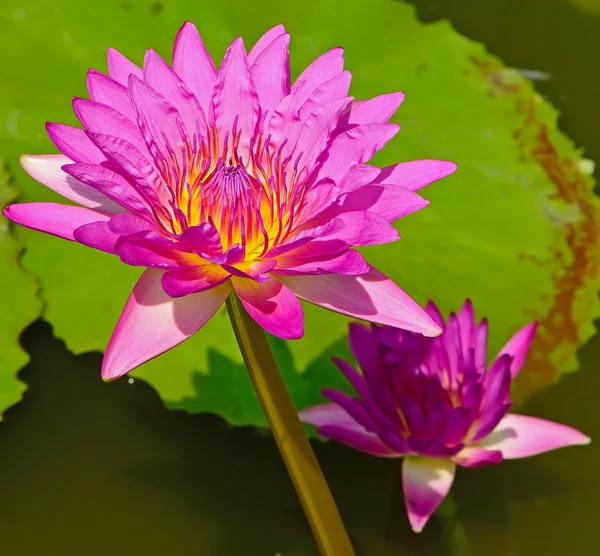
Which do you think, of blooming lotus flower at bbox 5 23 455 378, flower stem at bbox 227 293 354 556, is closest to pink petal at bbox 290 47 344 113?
blooming lotus flower at bbox 5 23 455 378

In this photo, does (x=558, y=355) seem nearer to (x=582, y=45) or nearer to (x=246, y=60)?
(x=246, y=60)

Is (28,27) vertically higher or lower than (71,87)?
higher

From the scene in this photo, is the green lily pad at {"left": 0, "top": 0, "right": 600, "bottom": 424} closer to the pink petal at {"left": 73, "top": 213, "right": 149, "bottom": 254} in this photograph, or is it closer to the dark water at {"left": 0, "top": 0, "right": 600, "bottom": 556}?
the dark water at {"left": 0, "top": 0, "right": 600, "bottom": 556}

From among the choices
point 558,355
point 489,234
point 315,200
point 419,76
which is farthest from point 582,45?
point 315,200

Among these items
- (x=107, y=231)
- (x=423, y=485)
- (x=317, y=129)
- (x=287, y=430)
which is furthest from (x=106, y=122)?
(x=423, y=485)

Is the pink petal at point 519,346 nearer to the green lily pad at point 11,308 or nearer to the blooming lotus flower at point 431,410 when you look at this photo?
the blooming lotus flower at point 431,410
